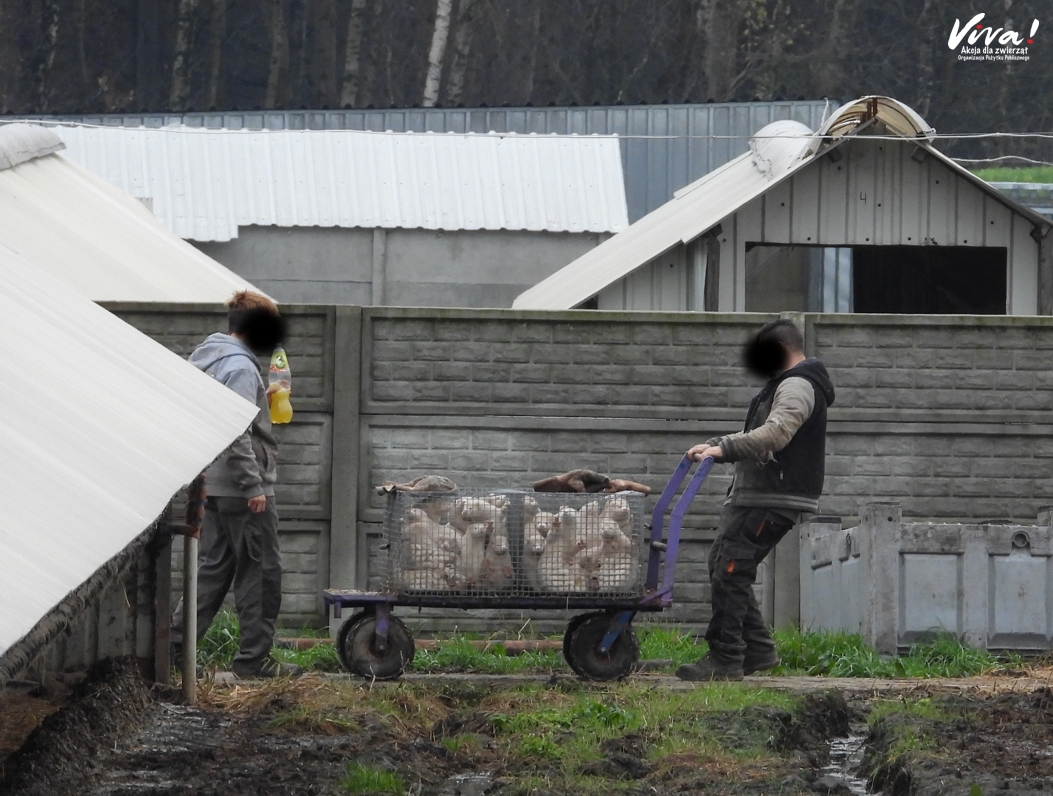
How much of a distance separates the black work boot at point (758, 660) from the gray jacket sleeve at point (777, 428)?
3.59 feet

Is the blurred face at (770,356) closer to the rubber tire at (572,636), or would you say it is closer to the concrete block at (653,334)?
the concrete block at (653,334)

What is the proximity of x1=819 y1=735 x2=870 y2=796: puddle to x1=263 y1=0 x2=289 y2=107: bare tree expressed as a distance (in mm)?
39542

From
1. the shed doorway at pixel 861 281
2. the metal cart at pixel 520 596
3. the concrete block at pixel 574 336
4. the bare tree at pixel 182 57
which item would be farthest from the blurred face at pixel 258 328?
the bare tree at pixel 182 57

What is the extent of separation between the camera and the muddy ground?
6.05m

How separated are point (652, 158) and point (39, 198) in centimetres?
1309

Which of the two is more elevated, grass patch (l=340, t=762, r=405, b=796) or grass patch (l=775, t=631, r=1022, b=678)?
grass patch (l=775, t=631, r=1022, b=678)

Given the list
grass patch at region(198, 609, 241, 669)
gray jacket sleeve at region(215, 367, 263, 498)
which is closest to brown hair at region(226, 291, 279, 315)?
gray jacket sleeve at region(215, 367, 263, 498)

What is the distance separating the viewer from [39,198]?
13969 mm

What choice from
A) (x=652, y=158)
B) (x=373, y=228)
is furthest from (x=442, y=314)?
(x=652, y=158)

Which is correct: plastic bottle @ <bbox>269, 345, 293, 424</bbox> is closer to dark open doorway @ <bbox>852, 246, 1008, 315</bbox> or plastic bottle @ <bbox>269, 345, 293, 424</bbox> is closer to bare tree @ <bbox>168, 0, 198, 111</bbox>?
dark open doorway @ <bbox>852, 246, 1008, 315</bbox>

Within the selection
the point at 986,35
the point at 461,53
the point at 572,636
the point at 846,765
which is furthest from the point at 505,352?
the point at 986,35

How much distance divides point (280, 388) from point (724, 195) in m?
7.89

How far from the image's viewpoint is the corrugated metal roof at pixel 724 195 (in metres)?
14.3

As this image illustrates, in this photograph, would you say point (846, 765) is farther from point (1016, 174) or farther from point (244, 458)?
point (1016, 174)
